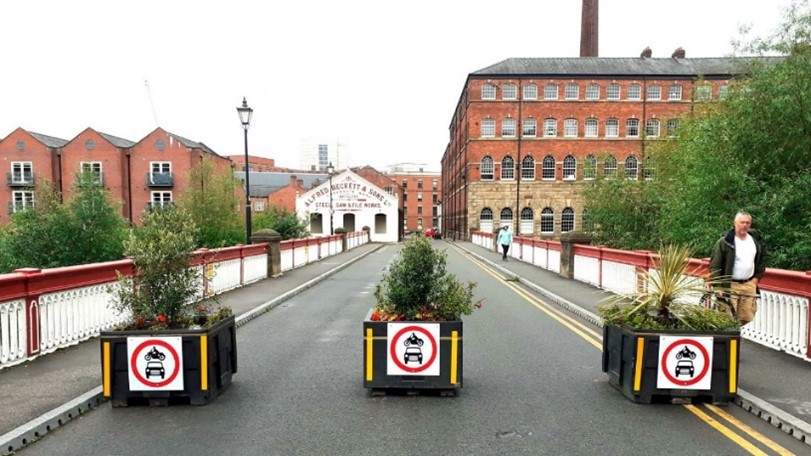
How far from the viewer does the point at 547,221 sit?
181 ft

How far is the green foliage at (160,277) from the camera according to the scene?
17.6ft

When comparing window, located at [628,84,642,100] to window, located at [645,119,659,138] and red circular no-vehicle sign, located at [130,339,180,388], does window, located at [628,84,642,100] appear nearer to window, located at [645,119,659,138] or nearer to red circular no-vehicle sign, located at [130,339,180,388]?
window, located at [645,119,659,138]

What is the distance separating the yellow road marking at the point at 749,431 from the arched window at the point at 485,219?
4978 cm

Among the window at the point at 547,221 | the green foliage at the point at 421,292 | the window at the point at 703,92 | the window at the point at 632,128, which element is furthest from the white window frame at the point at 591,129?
the green foliage at the point at 421,292

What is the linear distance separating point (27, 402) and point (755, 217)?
47.8 feet

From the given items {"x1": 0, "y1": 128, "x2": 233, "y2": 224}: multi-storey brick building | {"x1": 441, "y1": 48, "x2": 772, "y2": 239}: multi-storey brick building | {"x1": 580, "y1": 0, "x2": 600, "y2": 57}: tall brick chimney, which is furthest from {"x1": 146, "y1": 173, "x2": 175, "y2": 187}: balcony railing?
{"x1": 580, "y1": 0, "x2": 600, "y2": 57}: tall brick chimney

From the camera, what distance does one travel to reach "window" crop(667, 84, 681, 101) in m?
53.8

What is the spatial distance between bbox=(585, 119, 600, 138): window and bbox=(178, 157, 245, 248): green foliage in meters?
36.7

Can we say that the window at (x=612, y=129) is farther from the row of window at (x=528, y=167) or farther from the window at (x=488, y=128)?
the window at (x=488, y=128)

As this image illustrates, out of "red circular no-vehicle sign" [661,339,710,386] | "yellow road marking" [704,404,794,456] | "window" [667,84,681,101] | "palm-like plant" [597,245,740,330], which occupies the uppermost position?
"window" [667,84,681,101]

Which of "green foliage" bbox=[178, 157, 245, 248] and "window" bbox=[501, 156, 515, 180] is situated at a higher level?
"window" bbox=[501, 156, 515, 180]

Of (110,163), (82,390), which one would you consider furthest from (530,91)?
(82,390)

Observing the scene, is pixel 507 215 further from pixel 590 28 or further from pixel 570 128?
pixel 590 28

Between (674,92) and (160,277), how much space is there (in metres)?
59.5
